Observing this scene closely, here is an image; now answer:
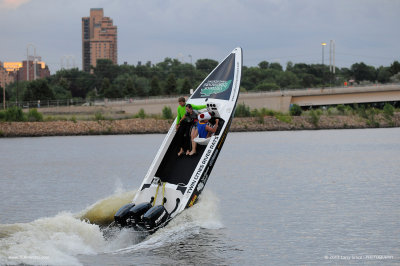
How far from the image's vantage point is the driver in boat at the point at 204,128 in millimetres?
19562

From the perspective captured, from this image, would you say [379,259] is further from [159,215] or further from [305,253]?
[159,215]

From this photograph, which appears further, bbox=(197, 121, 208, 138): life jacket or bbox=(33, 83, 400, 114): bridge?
bbox=(33, 83, 400, 114): bridge

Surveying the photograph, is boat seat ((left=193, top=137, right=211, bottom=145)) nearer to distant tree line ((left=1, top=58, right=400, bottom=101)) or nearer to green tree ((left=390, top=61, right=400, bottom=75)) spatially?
distant tree line ((left=1, top=58, right=400, bottom=101))

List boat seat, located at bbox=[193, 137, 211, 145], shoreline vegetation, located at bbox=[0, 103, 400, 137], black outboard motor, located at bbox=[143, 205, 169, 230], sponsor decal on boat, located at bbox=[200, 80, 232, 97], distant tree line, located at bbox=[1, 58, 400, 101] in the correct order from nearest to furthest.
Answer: black outboard motor, located at bbox=[143, 205, 169, 230], boat seat, located at bbox=[193, 137, 211, 145], sponsor decal on boat, located at bbox=[200, 80, 232, 97], shoreline vegetation, located at bbox=[0, 103, 400, 137], distant tree line, located at bbox=[1, 58, 400, 101]

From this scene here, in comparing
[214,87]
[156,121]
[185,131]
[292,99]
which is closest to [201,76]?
[292,99]

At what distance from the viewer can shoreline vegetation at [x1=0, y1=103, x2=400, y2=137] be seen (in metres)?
74.2

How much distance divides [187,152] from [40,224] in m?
5.52

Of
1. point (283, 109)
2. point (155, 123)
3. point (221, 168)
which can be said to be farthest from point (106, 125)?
point (221, 168)

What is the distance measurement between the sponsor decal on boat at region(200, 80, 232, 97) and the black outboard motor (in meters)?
6.90

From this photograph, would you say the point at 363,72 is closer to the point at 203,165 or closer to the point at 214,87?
the point at 214,87

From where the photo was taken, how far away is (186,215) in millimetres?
17688

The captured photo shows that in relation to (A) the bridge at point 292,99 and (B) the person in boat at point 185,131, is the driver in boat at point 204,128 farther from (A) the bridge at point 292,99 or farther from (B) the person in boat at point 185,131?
(A) the bridge at point 292,99

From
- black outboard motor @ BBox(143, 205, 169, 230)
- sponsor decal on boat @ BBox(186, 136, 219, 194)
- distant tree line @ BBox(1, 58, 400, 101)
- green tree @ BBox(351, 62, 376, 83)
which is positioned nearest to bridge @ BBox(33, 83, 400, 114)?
distant tree line @ BBox(1, 58, 400, 101)

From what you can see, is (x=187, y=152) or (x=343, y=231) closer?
(x=343, y=231)
